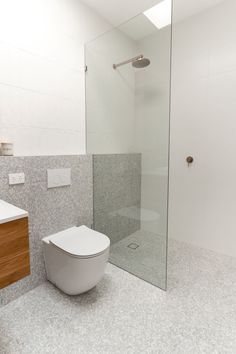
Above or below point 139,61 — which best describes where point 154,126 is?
below

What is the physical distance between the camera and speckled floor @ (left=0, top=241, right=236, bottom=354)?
115 cm

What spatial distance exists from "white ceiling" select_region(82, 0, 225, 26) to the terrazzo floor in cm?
217

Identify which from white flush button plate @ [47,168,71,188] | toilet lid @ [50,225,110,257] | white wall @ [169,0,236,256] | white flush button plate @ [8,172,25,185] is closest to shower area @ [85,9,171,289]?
white flush button plate @ [47,168,71,188]

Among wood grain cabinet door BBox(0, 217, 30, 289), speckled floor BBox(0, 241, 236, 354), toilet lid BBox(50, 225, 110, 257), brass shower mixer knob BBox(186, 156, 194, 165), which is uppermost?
brass shower mixer knob BBox(186, 156, 194, 165)

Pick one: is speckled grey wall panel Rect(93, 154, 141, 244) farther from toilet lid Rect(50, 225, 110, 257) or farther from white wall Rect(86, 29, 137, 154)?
toilet lid Rect(50, 225, 110, 257)

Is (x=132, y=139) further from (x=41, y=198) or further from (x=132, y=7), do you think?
(x=132, y=7)

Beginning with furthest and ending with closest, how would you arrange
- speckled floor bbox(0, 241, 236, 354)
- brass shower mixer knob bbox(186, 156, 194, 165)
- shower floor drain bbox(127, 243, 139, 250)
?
brass shower mixer knob bbox(186, 156, 194, 165) < shower floor drain bbox(127, 243, 139, 250) < speckled floor bbox(0, 241, 236, 354)

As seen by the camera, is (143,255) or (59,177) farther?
(143,255)

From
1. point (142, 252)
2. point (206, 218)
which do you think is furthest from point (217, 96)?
point (142, 252)

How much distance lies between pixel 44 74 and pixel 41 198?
100 cm

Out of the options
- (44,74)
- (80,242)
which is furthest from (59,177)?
(44,74)

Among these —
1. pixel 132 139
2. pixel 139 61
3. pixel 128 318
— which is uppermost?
pixel 139 61

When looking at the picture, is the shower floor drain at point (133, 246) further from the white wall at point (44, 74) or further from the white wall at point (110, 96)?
the white wall at point (44, 74)

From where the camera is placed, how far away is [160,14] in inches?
60.2
